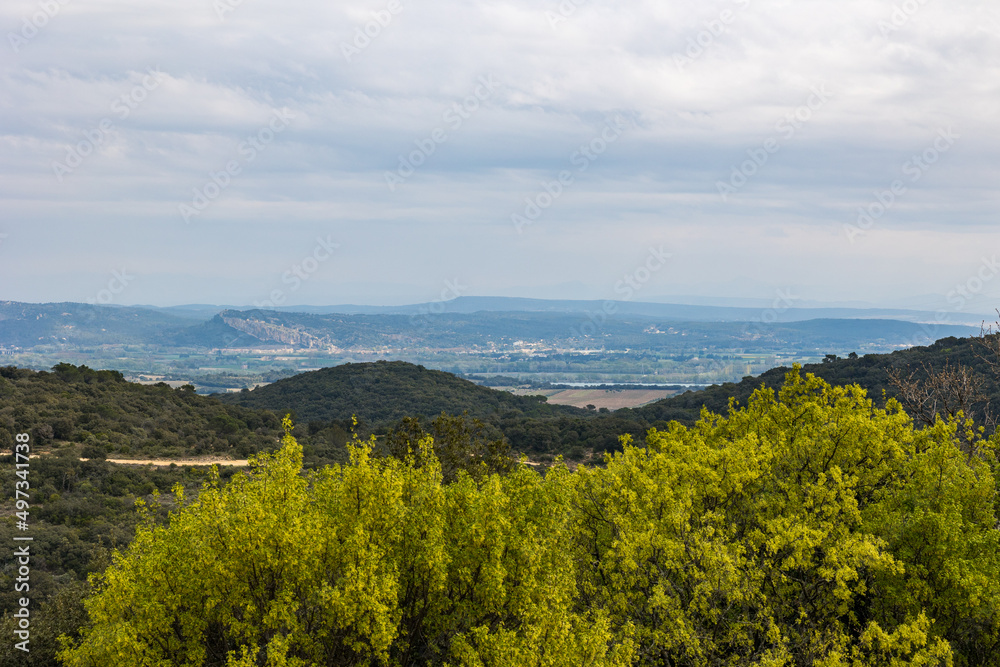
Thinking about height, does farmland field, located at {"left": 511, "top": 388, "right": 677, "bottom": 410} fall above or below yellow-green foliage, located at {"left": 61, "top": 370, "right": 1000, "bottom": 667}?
below

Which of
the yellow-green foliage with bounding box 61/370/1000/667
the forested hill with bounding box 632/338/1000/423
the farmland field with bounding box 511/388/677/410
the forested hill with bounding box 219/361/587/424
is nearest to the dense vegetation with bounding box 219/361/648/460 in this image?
the forested hill with bounding box 219/361/587/424

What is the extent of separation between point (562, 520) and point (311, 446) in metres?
38.2

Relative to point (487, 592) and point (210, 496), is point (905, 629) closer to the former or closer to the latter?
point (487, 592)

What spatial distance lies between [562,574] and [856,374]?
5980 centimetres

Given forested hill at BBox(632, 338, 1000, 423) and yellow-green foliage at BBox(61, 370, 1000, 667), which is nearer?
yellow-green foliage at BBox(61, 370, 1000, 667)

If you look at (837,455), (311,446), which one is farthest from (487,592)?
(311,446)

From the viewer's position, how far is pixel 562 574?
39.3 ft

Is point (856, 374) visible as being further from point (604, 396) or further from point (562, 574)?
point (604, 396)

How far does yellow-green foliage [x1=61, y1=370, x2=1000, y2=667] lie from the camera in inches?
429

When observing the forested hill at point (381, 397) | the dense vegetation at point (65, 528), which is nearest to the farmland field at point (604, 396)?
the forested hill at point (381, 397)

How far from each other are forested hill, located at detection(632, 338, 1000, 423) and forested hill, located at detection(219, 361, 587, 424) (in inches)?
617

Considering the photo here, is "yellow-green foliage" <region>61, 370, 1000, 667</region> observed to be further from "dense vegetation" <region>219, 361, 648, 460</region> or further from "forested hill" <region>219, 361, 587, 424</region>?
"forested hill" <region>219, 361, 587, 424</region>

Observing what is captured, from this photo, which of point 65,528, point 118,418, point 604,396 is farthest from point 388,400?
point 65,528

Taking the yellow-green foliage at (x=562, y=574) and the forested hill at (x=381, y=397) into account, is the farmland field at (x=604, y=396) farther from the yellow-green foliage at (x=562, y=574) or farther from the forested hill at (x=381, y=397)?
the yellow-green foliage at (x=562, y=574)
